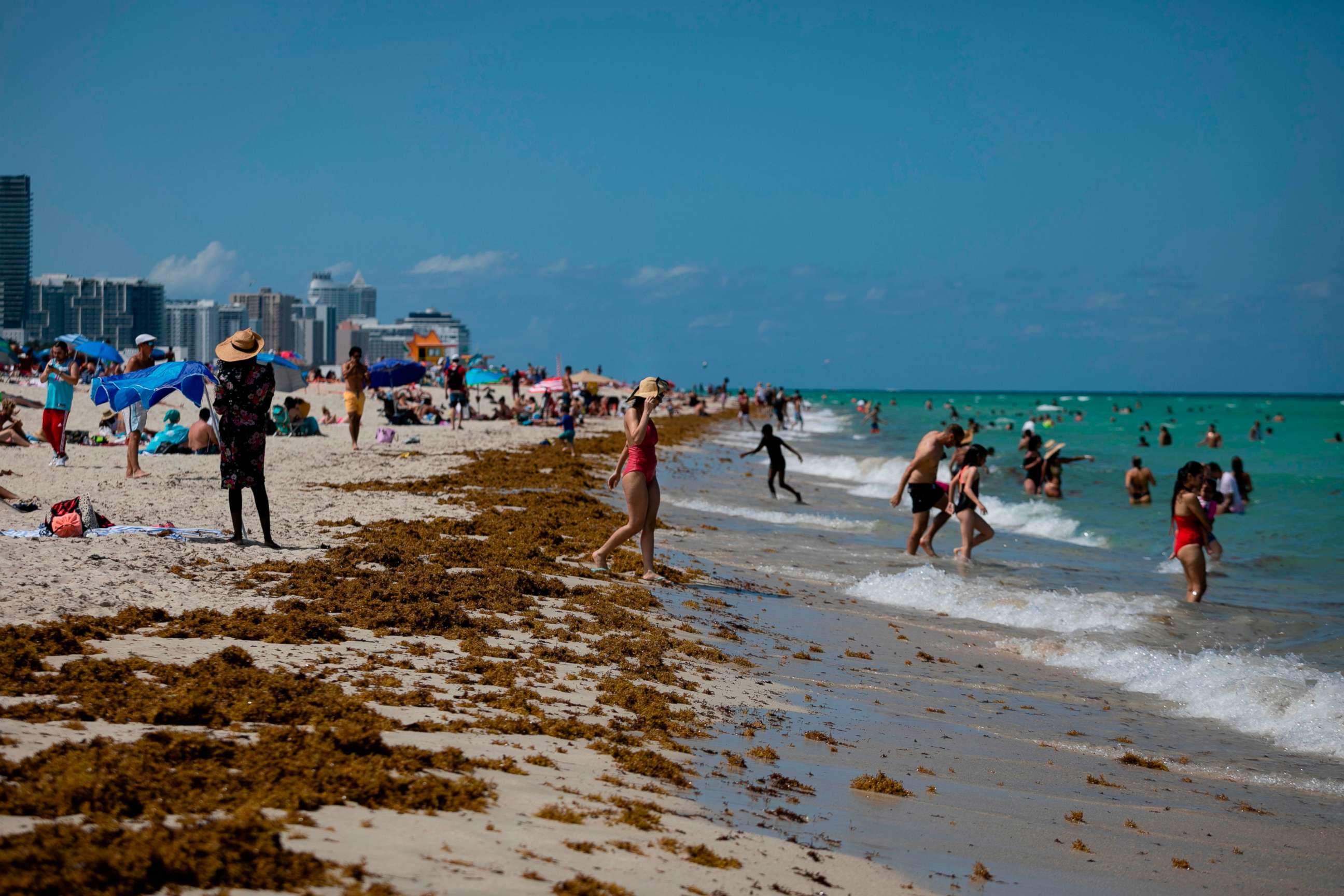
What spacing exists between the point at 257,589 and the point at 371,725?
3132 millimetres

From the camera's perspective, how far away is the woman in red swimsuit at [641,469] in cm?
907

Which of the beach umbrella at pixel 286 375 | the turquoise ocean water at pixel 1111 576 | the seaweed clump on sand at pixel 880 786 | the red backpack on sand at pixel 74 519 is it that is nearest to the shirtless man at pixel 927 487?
the turquoise ocean water at pixel 1111 576

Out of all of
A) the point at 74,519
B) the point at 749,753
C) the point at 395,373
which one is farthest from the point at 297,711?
the point at 395,373

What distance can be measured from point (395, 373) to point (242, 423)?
22.2m

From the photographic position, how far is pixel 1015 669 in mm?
7914

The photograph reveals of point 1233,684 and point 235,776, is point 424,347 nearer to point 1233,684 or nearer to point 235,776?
point 1233,684

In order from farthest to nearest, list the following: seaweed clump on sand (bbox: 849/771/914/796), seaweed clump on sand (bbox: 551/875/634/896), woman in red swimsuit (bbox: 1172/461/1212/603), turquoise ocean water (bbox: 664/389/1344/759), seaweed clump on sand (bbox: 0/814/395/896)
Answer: woman in red swimsuit (bbox: 1172/461/1212/603), turquoise ocean water (bbox: 664/389/1344/759), seaweed clump on sand (bbox: 849/771/914/796), seaweed clump on sand (bbox: 551/875/634/896), seaweed clump on sand (bbox: 0/814/395/896)

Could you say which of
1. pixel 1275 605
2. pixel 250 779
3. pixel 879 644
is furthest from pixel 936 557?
pixel 250 779

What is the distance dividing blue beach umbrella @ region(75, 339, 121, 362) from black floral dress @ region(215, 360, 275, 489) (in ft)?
55.0

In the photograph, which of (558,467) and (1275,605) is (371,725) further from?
(558,467)

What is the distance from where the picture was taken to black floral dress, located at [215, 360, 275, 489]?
828cm

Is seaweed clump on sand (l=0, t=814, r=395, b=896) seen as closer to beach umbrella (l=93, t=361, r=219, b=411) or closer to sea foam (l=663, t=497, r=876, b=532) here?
beach umbrella (l=93, t=361, r=219, b=411)

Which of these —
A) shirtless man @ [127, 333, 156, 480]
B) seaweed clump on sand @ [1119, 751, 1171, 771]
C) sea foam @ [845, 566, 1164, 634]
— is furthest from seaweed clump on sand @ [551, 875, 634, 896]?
shirtless man @ [127, 333, 156, 480]

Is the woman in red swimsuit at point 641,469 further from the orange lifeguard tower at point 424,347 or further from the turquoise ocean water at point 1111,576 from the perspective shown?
the orange lifeguard tower at point 424,347
